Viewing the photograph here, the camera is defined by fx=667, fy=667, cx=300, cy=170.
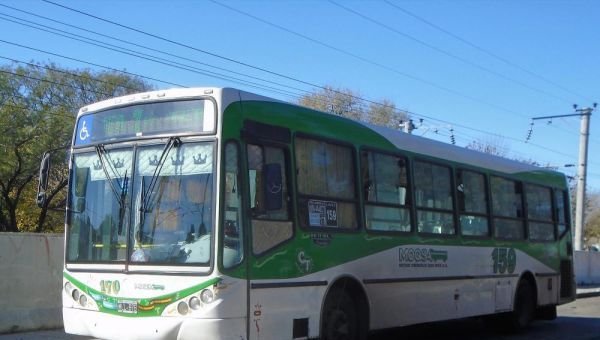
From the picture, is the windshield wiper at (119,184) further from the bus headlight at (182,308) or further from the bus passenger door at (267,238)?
the bus passenger door at (267,238)

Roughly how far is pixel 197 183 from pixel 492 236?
22.7ft

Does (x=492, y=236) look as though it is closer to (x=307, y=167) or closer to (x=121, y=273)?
(x=307, y=167)

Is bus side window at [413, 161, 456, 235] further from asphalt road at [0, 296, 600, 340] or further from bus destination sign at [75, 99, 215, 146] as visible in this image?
bus destination sign at [75, 99, 215, 146]

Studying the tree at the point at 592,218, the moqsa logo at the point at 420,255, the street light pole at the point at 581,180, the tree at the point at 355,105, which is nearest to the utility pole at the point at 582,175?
the street light pole at the point at 581,180

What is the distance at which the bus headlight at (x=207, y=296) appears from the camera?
6.73 m

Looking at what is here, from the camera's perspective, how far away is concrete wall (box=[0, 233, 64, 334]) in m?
11.0

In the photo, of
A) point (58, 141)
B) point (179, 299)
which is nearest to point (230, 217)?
point (179, 299)

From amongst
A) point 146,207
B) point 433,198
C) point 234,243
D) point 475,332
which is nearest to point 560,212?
point 475,332

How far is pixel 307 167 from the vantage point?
8211 mm

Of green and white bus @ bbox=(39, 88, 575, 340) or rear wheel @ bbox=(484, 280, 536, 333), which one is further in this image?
rear wheel @ bbox=(484, 280, 536, 333)

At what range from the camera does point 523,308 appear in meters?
13.2

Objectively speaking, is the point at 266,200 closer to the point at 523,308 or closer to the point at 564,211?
the point at 523,308

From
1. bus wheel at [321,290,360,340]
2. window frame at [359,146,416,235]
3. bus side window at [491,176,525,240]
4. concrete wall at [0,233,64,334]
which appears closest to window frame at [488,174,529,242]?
bus side window at [491,176,525,240]

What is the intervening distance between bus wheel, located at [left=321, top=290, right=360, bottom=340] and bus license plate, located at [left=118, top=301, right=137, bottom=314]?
227 cm
